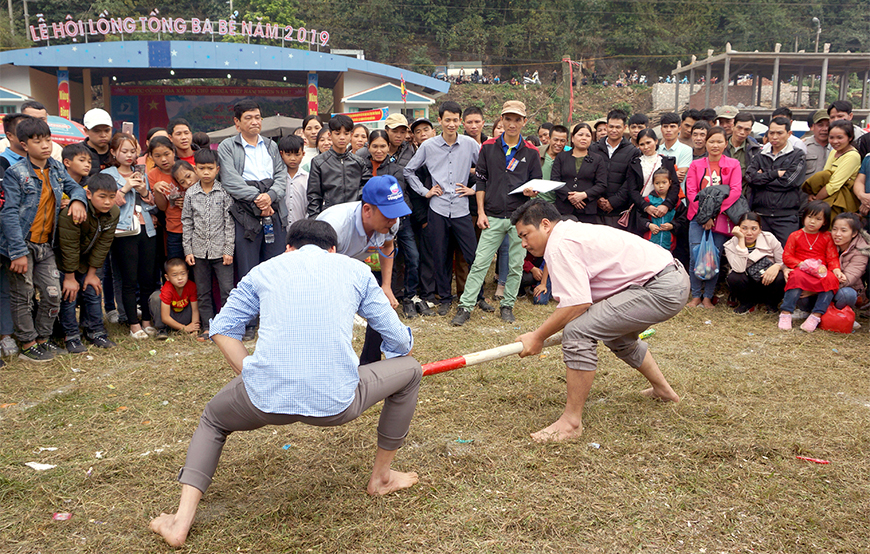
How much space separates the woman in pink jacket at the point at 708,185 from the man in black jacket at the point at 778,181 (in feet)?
0.68

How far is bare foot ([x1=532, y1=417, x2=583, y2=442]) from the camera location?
3848 millimetres

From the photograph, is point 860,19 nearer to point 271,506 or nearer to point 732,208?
point 732,208

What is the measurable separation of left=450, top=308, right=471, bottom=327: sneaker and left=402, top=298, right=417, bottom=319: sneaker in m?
0.47

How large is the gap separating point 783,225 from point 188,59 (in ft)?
73.0

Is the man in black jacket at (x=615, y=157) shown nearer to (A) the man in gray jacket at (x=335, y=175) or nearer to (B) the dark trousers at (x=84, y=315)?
(A) the man in gray jacket at (x=335, y=175)

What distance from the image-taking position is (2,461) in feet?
11.9

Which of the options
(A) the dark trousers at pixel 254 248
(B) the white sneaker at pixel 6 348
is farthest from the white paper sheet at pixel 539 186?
(B) the white sneaker at pixel 6 348

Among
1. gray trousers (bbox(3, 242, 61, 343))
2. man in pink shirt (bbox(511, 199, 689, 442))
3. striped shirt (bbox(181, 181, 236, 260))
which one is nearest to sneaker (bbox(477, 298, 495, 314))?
striped shirt (bbox(181, 181, 236, 260))

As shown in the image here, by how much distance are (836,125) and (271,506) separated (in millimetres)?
6652

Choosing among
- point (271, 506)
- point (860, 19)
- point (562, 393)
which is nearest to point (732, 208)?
point (562, 393)

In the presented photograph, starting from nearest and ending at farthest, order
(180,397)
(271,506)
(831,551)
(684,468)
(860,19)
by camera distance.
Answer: (831,551)
(271,506)
(684,468)
(180,397)
(860,19)

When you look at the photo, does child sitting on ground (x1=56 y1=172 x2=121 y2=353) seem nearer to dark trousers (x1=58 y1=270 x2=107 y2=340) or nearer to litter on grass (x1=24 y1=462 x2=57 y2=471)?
dark trousers (x1=58 y1=270 x2=107 y2=340)

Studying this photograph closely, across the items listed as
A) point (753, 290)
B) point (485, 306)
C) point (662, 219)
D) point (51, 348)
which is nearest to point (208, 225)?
point (51, 348)

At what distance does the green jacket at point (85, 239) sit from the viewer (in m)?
5.43
